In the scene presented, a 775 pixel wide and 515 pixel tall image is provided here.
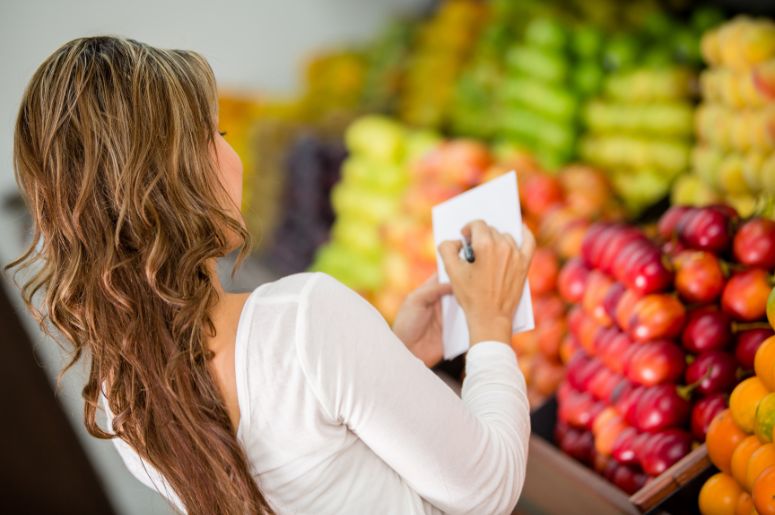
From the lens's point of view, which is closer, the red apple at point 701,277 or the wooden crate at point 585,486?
the wooden crate at point 585,486

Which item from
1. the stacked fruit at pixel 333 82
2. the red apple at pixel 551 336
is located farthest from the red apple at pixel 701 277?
the stacked fruit at pixel 333 82

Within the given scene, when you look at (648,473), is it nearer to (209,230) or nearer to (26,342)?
(209,230)

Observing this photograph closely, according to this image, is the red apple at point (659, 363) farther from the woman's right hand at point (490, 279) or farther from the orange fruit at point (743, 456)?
the woman's right hand at point (490, 279)

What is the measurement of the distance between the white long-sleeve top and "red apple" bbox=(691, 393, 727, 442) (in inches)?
21.8

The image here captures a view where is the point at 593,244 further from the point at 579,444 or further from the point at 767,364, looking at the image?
the point at 767,364

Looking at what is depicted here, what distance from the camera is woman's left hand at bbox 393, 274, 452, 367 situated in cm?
148

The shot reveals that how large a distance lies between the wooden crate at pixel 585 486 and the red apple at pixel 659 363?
0.18 m

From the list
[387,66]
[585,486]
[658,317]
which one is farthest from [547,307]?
[387,66]

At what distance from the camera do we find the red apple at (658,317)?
1.59 metres

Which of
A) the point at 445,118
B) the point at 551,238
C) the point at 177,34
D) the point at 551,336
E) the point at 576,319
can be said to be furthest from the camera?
the point at 177,34

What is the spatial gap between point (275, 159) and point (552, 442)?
2.52m

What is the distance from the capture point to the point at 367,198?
3244mm

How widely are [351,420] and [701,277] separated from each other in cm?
94

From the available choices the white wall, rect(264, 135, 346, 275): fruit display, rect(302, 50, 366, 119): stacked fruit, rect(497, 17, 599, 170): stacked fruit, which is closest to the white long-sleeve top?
rect(497, 17, 599, 170): stacked fruit
